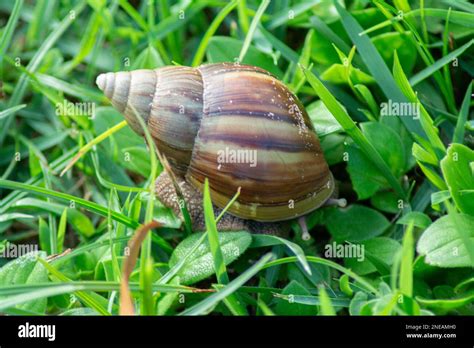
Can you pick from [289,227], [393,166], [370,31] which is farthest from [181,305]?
[370,31]

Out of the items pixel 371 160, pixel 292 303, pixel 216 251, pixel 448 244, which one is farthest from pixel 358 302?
pixel 371 160

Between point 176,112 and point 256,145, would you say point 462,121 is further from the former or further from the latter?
point 176,112

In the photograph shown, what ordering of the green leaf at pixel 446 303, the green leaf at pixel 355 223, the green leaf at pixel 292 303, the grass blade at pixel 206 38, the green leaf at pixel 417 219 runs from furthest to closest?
the grass blade at pixel 206 38, the green leaf at pixel 355 223, the green leaf at pixel 417 219, the green leaf at pixel 292 303, the green leaf at pixel 446 303

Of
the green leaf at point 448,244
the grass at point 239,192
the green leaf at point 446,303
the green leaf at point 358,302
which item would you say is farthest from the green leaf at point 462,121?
the green leaf at point 358,302

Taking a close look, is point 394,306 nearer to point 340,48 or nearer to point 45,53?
point 340,48

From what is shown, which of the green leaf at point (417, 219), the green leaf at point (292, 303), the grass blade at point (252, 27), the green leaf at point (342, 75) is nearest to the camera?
the green leaf at point (292, 303)

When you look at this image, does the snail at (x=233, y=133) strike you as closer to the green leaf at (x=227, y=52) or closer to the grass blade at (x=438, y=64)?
the green leaf at (x=227, y=52)
